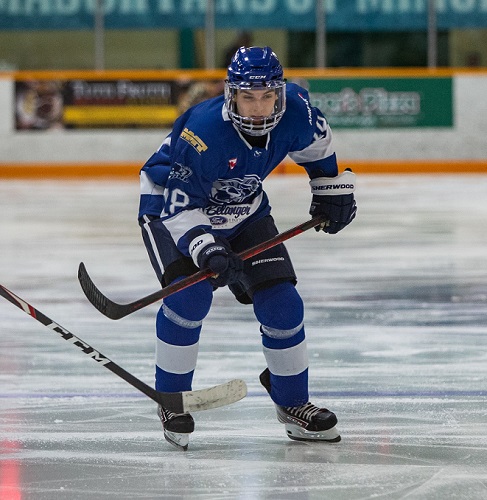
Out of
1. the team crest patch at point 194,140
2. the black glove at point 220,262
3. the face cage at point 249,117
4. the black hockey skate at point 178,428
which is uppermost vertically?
the face cage at point 249,117

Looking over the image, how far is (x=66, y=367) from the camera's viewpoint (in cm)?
395

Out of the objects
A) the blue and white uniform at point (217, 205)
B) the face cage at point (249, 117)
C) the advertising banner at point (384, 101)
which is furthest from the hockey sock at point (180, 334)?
the advertising banner at point (384, 101)

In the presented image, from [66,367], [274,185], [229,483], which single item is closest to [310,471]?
[229,483]

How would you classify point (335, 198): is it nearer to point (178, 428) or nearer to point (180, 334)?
point (180, 334)

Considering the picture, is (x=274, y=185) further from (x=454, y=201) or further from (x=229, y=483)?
(x=229, y=483)

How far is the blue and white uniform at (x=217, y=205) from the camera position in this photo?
9.58 feet

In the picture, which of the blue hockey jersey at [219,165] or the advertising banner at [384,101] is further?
the advertising banner at [384,101]

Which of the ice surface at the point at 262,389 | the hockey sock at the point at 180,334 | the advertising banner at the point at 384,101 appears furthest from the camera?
the advertising banner at the point at 384,101

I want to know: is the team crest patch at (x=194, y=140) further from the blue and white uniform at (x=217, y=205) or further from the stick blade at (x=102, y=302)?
the stick blade at (x=102, y=302)

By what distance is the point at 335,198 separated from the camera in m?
3.16

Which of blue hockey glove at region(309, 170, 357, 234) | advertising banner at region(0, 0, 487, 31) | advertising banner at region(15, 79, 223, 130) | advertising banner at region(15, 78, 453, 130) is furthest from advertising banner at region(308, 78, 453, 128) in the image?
blue hockey glove at region(309, 170, 357, 234)

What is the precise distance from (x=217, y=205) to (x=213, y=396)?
44cm

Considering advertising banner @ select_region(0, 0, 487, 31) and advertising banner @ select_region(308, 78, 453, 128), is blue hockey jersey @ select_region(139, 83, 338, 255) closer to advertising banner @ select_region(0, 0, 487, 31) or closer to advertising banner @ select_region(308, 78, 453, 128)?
advertising banner @ select_region(308, 78, 453, 128)

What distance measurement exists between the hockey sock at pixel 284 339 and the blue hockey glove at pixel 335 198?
25 centimetres
